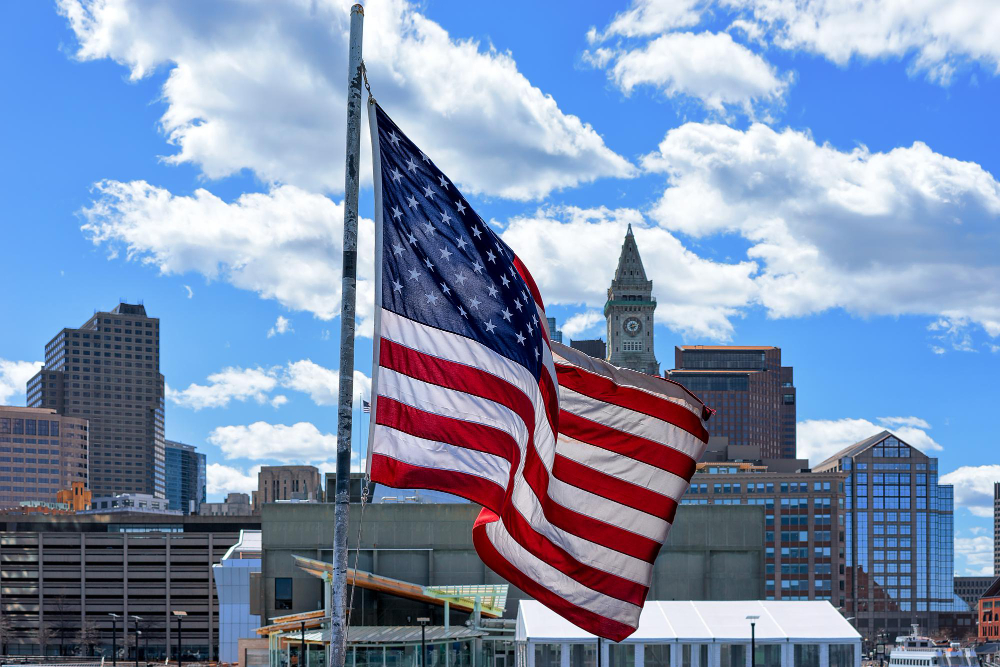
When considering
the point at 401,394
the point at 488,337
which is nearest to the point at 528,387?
the point at 488,337

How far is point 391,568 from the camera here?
72.4m

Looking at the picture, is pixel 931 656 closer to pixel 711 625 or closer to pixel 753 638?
pixel 711 625

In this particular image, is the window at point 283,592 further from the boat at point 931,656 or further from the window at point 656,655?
the boat at point 931,656

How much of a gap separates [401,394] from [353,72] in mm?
4060

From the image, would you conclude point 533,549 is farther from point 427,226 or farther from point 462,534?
point 462,534

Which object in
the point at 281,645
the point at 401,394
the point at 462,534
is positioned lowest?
the point at 281,645

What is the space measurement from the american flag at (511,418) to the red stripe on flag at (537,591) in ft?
0.08

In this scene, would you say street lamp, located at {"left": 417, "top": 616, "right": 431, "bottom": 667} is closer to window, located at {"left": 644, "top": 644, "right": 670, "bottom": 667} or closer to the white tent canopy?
the white tent canopy

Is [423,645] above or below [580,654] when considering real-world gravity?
below

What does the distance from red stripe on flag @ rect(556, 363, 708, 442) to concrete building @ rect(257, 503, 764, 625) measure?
4949cm

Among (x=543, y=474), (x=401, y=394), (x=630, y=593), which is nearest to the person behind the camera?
(x=401, y=394)

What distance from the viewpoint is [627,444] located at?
2127 centimetres

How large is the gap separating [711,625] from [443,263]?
3431cm

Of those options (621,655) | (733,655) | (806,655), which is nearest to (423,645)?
(621,655)
